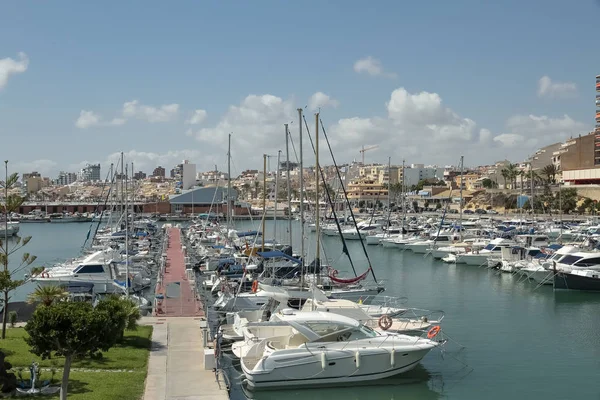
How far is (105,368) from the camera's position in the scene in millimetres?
20312

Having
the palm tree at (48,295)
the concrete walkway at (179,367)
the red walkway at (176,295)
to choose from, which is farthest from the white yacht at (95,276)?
the palm tree at (48,295)

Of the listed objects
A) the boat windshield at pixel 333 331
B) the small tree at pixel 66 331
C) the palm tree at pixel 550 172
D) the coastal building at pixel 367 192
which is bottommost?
the boat windshield at pixel 333 331

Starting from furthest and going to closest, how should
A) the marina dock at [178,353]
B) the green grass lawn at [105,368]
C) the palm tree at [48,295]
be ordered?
1. the palm tree at [48,295]
2. the marina dock at [178,353]
3. the green grass lawn at [105,368]

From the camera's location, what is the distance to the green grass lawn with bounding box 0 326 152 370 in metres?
20.3

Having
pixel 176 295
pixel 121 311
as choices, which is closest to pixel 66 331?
pixel 121 311

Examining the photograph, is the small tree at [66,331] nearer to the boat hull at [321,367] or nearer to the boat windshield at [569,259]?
the boat hull at [321,367]

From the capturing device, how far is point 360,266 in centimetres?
6159

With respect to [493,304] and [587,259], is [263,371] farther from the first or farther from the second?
[587,259]

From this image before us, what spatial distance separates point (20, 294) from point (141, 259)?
509 inches

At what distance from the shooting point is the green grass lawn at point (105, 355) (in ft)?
66.6

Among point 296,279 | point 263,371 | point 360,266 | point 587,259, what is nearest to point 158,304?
point 296,279

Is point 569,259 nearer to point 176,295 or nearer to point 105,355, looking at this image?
point 176,295

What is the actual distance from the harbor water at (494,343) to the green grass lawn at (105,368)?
11.0 feet

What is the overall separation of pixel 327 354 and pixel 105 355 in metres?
7.00
